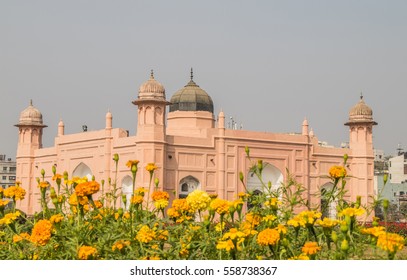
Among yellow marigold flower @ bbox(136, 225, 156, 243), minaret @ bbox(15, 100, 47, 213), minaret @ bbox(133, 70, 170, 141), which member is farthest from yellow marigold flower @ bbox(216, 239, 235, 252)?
minaret @ bbox(15, 100, 47, 213)

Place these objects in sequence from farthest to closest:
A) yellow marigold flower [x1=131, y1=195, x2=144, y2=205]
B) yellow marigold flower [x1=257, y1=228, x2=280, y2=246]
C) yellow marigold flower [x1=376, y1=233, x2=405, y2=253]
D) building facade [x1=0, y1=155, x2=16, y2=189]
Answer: building facade [x1=0, y1=155, x2=16, y2=189]
yellow marigold flower [x1=131, y1=195, x2=144, y2=205]
yellow marigold flower [x1=257, y1=228, x2=280, y2=246]
yellow marigold flower [x1=376, y1=233, x2=405, y2=253]

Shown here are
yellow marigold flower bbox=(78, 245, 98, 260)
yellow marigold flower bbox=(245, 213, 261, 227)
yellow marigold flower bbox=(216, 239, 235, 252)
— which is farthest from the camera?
yellow marigold flower bbox=(245, 213, 261, 227)

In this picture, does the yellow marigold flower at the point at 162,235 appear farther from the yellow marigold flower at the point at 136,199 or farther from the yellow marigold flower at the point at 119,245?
the yellow marigold flower at the point at 136,199

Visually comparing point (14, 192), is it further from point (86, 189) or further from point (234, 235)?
point (234, 235)

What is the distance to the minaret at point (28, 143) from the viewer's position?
112 ft

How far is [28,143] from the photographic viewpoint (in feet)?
112

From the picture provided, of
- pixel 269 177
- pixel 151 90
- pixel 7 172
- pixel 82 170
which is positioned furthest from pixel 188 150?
pixel 7 172

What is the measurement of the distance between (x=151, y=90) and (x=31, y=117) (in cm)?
898

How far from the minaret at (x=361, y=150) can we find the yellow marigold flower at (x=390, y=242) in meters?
29.8

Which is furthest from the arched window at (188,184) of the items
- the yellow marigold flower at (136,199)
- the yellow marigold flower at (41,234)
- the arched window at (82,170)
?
the yellow marigold flower at (41,234)

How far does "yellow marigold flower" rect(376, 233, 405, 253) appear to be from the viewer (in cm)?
294

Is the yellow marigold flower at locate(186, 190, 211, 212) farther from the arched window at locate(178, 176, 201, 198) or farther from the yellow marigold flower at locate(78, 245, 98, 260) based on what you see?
the arched window at locate(178, 176, 201, 198)

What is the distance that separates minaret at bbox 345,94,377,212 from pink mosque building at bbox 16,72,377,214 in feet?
0.15
